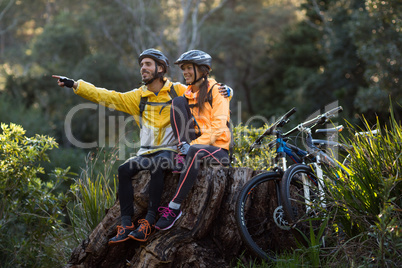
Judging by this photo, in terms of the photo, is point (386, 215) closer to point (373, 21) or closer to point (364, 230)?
point (364, 230)

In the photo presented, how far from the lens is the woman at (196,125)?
4094 millimetres

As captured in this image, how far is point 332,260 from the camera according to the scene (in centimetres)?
362

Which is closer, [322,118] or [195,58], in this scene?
[322,118]

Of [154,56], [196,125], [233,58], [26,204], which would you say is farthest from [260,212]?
[233,58]

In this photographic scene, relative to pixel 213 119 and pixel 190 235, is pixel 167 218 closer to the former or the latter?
pixel 190 235

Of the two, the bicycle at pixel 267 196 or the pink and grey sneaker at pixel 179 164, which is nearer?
the bicycle at pixel 267 196

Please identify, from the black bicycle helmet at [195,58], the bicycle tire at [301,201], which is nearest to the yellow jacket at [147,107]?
the black bicycle helmet at [195,58]

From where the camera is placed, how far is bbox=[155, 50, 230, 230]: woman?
4094mm

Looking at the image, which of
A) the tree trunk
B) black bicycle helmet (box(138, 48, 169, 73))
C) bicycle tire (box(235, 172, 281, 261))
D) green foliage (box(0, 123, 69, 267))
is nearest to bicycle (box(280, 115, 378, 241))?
bicycle tire (box(235, 172, 281, 261))

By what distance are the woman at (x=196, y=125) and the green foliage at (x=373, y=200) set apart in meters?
1.14

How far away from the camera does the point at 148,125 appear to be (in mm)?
4766

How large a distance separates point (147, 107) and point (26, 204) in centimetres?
194

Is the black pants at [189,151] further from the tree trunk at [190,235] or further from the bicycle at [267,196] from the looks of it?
the bicycle at [267,196]

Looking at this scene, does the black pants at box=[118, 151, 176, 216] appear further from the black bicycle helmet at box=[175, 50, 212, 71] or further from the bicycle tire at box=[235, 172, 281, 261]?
the black bicycle helmet at box=[175, 50, 212, 71]
